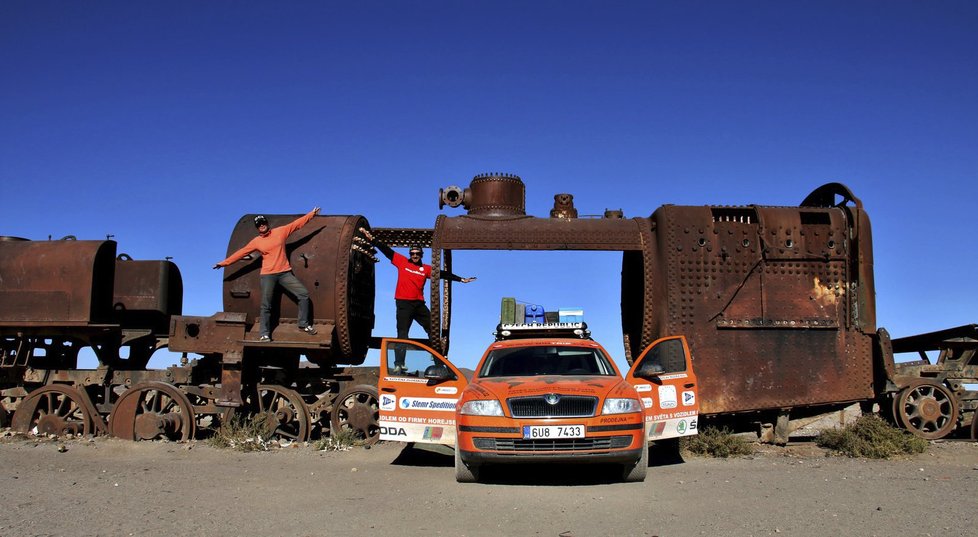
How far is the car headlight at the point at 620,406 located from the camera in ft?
25.4

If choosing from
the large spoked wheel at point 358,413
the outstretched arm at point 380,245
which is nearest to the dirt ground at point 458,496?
the large spoked wheel at point 358,413

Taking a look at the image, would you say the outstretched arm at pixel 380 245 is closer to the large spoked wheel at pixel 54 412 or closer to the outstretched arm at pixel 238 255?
the outstretched arm at pixel 238 255

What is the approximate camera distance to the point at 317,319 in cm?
1198

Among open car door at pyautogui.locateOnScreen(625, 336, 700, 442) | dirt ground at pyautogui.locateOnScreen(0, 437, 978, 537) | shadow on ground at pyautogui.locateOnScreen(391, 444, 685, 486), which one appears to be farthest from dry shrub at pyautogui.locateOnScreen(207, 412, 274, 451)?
open car door at pyautogui.locateOnScreen(625, 336, 700, 442)

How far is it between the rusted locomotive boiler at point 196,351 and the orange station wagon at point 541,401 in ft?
8.04

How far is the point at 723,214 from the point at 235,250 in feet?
26.3

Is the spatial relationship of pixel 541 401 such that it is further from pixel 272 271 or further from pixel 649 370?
pixel 272 271

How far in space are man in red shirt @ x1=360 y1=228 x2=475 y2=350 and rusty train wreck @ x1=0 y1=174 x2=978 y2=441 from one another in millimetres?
766

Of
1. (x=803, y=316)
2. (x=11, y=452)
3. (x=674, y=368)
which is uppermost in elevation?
(x=803, y=316)

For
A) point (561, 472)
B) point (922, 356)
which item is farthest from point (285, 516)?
point (922, 356)

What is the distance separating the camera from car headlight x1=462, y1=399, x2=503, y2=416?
25.5ft

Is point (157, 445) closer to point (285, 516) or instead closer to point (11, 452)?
point (11, 452)

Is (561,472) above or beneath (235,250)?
beneath

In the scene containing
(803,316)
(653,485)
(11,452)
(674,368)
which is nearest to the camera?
(653,485)
